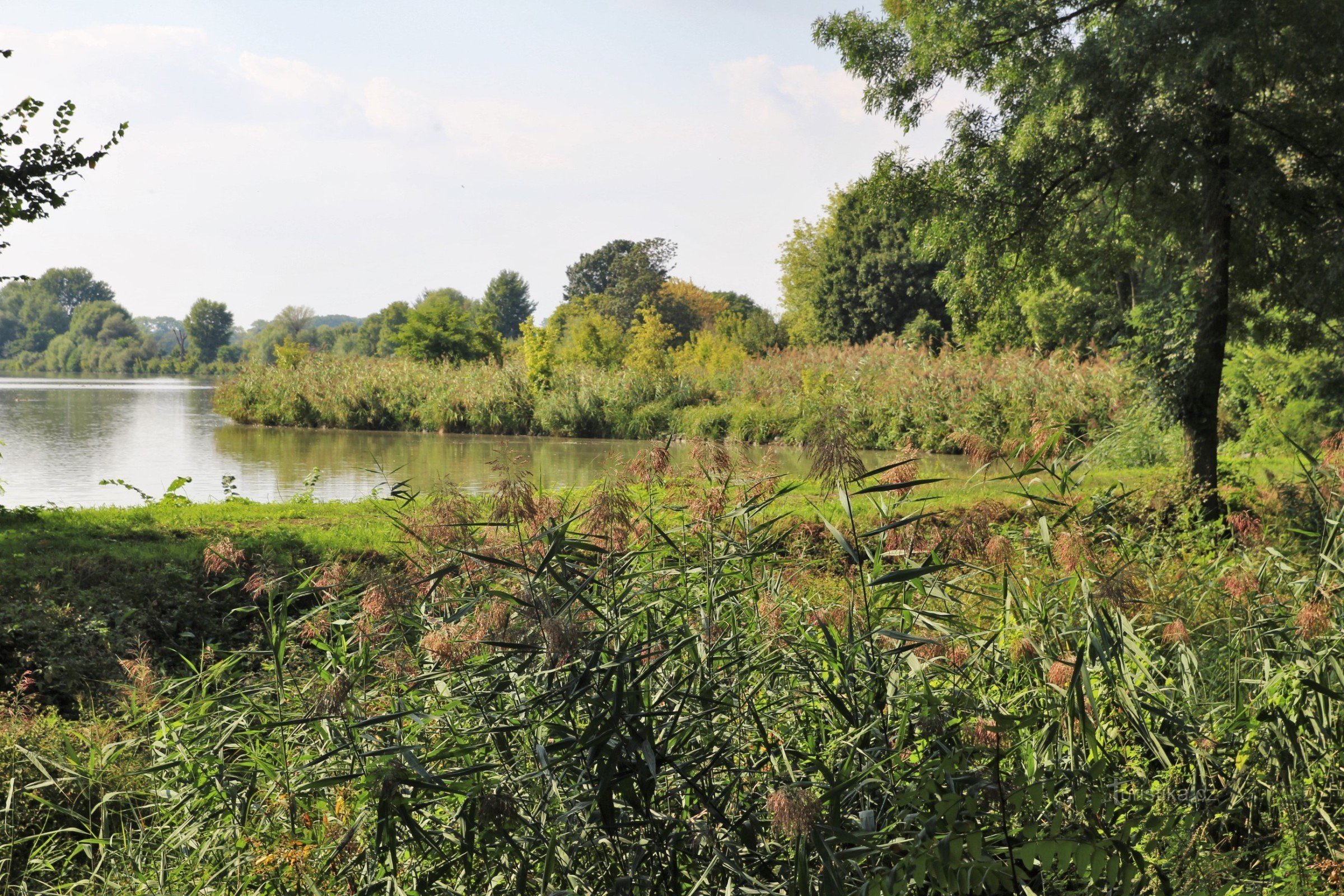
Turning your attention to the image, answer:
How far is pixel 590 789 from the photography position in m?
1.99

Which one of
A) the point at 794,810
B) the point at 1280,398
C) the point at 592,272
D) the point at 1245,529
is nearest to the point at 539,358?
the point at 1280,398

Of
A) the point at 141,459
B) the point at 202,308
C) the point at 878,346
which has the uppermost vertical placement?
the point at 202,308

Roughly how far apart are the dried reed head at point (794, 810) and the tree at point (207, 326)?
84.8m

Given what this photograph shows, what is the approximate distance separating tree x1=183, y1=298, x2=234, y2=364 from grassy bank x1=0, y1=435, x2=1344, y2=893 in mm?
82897

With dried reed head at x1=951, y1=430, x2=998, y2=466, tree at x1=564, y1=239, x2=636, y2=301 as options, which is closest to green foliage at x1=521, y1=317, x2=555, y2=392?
dried reed head at x1=951, y1=430, x2=998, y2=466

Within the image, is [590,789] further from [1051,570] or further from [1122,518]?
[1122,518]

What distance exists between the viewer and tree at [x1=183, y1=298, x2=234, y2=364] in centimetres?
7744

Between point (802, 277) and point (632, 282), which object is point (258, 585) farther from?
point (632, 282)

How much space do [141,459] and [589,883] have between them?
1423cm

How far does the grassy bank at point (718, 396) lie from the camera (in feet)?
51.2

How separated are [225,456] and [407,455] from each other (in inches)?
111

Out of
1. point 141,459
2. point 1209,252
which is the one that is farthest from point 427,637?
point 141,459

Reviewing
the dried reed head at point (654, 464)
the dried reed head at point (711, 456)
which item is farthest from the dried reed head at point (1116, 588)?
the dried reed head at point (654, 464)

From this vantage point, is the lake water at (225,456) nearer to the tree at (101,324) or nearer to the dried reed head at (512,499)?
the dried reed head at (512,499)
